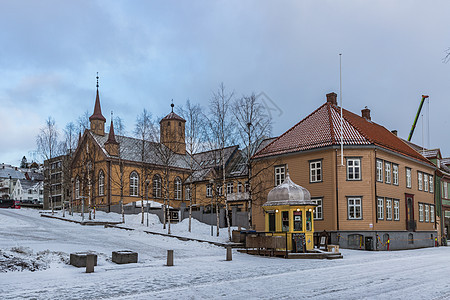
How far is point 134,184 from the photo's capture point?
5872cm

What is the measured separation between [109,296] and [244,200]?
39.8m

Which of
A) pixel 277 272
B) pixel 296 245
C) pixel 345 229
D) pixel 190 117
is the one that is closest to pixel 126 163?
pixel 190 117

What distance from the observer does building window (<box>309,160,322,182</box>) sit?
36.5 metres

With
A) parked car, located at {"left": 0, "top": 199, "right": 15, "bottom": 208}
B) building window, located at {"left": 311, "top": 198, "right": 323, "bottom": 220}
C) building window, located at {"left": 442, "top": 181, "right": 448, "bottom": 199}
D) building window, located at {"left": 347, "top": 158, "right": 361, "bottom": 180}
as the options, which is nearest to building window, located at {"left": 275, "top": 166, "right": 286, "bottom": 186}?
building window, located at {"left": 311, "top": 198, "right": 323, "bottom": 220}

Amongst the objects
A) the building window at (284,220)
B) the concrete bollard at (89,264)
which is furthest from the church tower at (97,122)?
the concrete bollard at (89,264)

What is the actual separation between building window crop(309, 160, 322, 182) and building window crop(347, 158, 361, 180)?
220 cm

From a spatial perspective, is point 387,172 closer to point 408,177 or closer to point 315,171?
point 408,177

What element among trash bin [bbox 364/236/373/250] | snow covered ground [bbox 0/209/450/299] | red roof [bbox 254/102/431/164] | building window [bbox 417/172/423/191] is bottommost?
trash bin [bbox 364/236/373/250]

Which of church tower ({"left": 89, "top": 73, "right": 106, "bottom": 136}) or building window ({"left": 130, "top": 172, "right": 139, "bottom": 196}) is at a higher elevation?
church tower ({"left": 89, "top": 73, "right": 106, "bottom": 136})

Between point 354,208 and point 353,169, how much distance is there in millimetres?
2961

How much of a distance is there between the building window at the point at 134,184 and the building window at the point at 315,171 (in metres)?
27.8

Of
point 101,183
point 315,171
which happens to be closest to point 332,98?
point 315,171

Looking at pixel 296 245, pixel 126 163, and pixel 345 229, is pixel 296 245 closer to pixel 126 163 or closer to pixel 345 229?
pixel 345 229

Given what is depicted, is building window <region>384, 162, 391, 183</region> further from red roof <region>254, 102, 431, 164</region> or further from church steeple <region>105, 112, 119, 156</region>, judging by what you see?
church steeple <region>105, 112, 119, 156</region>
